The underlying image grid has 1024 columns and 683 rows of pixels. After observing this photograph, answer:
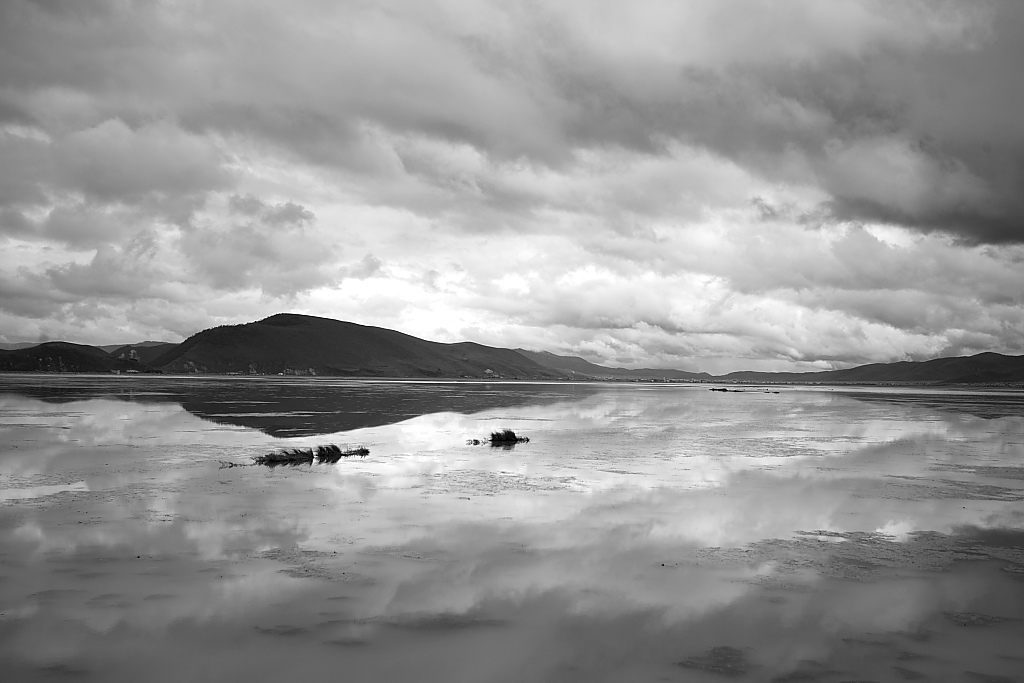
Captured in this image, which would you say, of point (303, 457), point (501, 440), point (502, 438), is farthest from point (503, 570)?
point (502, 438)

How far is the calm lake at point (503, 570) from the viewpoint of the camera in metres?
8.21

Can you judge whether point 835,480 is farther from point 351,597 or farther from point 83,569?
point 83,569

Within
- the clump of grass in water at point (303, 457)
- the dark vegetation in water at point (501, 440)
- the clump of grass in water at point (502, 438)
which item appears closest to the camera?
the clump of grass in water at point (303, 457)

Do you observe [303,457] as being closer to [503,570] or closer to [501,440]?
[501,440]

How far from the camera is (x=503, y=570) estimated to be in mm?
11547

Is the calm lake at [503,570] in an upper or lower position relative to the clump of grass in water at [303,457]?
lower

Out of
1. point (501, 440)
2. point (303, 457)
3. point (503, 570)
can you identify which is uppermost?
point (303, 457)

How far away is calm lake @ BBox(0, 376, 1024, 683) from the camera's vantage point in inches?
323

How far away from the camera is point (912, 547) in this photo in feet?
44.1

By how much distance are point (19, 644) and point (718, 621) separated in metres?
8.96

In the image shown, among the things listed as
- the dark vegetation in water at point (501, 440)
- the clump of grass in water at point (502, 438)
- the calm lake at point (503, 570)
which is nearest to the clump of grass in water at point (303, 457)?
the calm lake at point (503, 570)

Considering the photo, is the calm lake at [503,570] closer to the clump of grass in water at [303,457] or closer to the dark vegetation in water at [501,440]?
the clump of grass in water at [303,457]

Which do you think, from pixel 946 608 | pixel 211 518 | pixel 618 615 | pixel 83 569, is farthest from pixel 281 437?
pixel 946 608

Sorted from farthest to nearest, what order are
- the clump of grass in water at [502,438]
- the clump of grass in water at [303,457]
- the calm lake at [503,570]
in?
the clump of grass in water at [502,438] < the clump of grass in water at [303,457] < the calm lake at [503,570]
